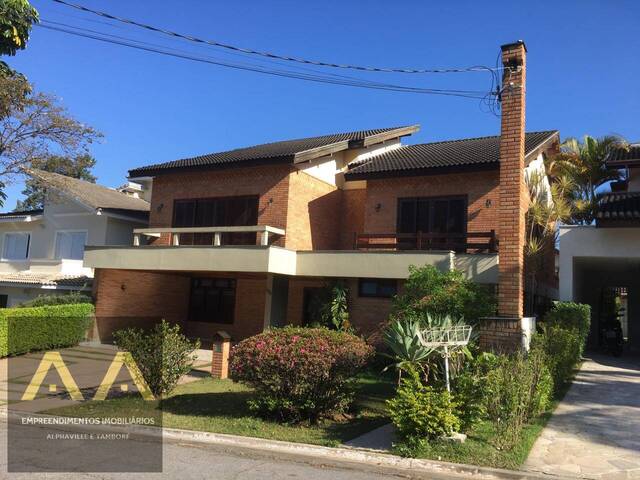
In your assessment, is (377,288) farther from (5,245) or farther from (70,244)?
(5,245)

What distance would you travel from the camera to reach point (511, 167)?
35.3 feet

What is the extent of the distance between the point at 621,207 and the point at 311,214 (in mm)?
9481

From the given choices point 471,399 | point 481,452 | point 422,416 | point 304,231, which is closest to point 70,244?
point 304,231

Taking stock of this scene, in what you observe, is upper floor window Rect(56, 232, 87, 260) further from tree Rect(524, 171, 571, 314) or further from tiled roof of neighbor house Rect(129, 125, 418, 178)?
tree Rect(524, 171, 571, 314)

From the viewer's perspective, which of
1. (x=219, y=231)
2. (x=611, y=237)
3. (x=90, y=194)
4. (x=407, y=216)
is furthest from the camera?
(x=90, y=194)

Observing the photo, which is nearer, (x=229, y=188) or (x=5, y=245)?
(x=229, y=188)

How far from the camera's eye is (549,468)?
6160 mm

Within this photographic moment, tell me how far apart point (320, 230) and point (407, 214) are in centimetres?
336

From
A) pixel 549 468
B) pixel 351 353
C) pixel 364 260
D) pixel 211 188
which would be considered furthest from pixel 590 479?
pixel 211 188

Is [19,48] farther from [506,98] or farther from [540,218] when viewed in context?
[540,218]

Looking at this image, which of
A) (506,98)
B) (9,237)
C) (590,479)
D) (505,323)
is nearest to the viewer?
(590,479)

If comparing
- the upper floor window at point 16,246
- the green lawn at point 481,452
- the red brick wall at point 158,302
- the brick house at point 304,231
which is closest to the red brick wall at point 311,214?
the brick house at point 304,231

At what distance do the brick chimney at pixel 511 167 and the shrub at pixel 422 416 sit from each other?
3949 millimetres

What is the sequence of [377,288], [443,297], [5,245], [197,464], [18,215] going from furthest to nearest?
[5,245] → [18,215] → [377,288] → [443,297] → [197,464]
